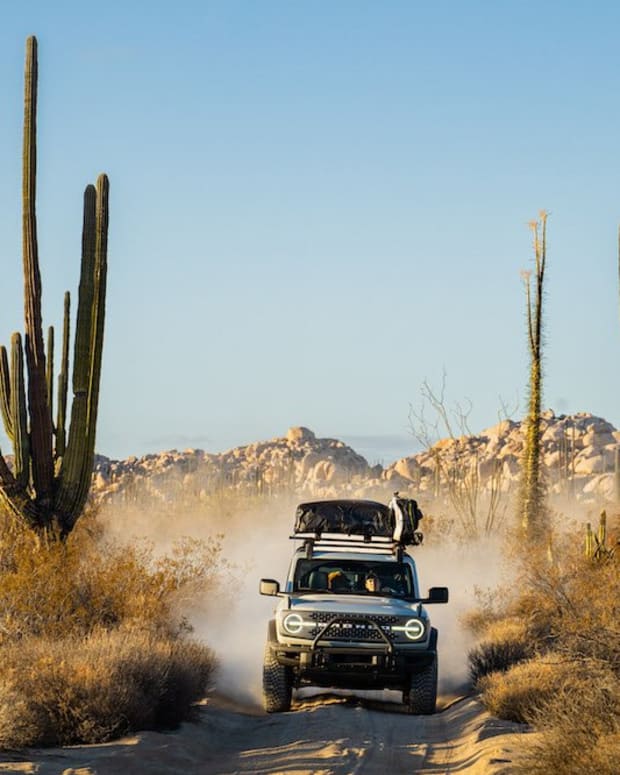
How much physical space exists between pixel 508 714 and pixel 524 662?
10.7 feet

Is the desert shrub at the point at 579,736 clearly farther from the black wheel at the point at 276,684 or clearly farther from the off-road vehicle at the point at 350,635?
the black wheel at the point at 276,684

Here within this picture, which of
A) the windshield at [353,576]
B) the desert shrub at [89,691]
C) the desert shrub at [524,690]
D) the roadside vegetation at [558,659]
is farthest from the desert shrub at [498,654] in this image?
the desert shrub at [89,691]

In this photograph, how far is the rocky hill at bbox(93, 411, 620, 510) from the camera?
76875mm

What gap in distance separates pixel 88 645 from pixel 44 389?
660 cm

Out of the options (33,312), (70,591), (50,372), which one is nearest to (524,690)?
(70,591)

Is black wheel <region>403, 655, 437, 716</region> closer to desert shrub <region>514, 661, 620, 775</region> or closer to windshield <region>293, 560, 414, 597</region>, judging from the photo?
windshield <region>293, 560, 414, 597</region>

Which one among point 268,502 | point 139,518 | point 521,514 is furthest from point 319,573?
point 268,502

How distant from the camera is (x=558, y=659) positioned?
17500 millimetres

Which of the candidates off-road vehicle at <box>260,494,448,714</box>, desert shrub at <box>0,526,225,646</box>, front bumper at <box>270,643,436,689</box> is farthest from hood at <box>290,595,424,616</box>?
desert shrub at <box>0,526,225,646</box>

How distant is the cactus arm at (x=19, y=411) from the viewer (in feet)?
67.7

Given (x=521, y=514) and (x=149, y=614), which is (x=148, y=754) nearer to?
(x=149, y=614)

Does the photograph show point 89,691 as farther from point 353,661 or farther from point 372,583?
point 372,583

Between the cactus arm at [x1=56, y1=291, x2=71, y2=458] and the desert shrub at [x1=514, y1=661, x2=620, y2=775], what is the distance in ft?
36.9

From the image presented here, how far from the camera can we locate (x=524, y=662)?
18.6 metres
